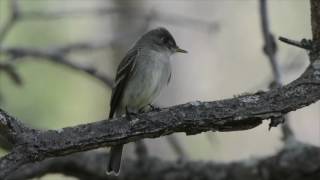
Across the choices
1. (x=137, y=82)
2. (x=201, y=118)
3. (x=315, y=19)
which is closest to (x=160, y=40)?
(x=137, y=82)

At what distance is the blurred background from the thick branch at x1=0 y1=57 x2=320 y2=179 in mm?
4010

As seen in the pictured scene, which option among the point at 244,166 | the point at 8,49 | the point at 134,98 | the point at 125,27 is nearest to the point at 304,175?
the point at 244,166

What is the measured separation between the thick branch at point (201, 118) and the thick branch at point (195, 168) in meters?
1.12

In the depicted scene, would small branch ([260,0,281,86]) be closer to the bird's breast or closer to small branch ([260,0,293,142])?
small branch ([260,0,293,142])

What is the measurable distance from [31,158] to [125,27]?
16.6ft

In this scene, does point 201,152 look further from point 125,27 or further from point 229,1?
point 229,1

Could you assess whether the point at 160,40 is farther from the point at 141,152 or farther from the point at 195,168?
the point at 195,168

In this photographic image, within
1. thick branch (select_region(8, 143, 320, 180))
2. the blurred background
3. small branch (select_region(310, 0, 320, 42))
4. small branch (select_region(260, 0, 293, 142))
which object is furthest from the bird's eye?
the blurred background

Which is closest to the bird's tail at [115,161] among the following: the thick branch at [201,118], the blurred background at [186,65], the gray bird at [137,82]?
the gray bird at [137,82]

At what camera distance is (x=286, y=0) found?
989 centimetres

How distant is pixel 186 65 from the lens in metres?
8.53

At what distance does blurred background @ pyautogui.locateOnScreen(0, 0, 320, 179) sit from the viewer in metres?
8.41

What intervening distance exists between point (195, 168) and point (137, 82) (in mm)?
705

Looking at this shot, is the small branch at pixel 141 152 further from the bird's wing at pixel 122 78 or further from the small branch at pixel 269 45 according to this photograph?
the small branch at pixel 269 45
